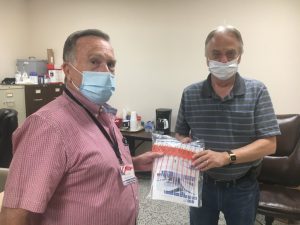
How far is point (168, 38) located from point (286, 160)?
2137 millimetres

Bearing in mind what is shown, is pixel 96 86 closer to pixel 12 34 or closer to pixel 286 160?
pixel 286 160

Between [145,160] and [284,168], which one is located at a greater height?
[145,160]

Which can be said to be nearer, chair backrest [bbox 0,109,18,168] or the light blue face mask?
the light blue face mask

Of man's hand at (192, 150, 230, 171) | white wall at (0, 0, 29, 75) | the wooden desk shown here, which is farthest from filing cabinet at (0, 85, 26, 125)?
man's hand at (192, 150, 230, 171)

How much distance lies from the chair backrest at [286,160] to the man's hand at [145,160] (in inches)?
65.0

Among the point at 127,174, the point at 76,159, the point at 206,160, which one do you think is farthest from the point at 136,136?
the point at 76,159

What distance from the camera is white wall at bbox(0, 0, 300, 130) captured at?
3.43m

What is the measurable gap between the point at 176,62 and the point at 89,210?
3.17 m

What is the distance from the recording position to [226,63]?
1.49 m

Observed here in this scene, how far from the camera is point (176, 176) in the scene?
1317 mm

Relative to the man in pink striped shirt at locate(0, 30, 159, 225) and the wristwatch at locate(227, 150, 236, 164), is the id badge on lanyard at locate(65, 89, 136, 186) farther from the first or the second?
the wristwatch at locate(227, 150, 236, 164)

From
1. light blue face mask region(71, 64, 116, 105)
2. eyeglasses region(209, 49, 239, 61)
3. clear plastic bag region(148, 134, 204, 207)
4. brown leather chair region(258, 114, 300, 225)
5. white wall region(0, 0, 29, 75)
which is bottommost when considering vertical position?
brown leather chair region(258, 114, 300, 225)

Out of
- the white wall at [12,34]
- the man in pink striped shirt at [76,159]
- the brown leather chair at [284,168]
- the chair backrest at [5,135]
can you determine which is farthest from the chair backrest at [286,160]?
the white wall at [12,34]

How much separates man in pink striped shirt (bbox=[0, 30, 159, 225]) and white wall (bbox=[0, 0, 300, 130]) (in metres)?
2.74
